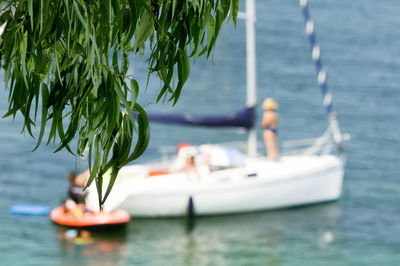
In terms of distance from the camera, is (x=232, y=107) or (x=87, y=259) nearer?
(x=87, y=259)

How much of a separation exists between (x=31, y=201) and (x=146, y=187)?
322cm

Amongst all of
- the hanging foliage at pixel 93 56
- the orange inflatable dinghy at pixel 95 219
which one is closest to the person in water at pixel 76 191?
the orange inflatable dinghy at pixel 95 219

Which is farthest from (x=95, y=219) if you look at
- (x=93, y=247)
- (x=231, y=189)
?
(x=231, y=189)

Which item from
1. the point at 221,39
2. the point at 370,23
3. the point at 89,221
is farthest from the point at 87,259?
the point at 370,23

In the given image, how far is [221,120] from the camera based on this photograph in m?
20.4

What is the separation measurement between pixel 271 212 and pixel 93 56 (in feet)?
49.9

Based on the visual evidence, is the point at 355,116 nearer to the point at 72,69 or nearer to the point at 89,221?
the point at 89,221

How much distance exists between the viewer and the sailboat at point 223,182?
18156mm

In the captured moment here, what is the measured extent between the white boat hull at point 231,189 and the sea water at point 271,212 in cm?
25

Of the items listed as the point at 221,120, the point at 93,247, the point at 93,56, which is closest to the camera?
the point at 93,56

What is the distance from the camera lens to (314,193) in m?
20.2

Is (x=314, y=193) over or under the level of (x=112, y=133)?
under

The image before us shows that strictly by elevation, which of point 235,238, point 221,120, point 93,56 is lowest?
point 235,238

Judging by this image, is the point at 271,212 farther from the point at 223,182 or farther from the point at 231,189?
the point at 223,182
